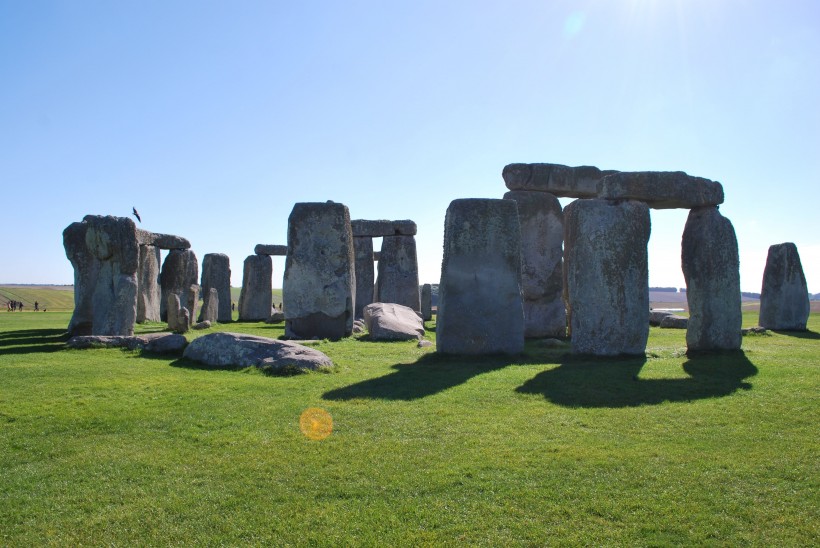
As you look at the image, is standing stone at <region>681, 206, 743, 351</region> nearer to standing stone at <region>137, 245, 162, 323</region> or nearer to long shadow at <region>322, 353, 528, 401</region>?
long shadow at <region>322, 353, 528, 401</region>

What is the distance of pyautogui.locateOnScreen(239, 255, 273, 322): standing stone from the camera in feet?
81.3

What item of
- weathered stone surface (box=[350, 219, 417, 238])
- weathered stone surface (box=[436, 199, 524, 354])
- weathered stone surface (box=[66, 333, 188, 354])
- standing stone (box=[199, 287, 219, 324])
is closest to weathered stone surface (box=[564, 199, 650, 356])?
weathered stone surface (box=[436, 199, 524, 354])

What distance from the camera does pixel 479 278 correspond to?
1100 cm

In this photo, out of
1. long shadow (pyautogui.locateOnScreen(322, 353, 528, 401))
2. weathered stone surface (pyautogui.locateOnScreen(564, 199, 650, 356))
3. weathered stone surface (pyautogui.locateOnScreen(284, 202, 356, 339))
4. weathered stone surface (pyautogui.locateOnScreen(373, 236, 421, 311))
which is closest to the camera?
long shadow (pyautogui.locateOnScreen(322, 353, 528, 401))

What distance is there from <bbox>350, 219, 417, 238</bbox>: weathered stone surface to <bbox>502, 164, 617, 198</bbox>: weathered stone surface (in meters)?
7.96

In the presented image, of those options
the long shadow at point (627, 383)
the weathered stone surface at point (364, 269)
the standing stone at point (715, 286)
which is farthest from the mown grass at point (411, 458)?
the weathered stone surface at point (364, 269)

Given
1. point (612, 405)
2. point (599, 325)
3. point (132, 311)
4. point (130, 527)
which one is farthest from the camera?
point (132, 311)

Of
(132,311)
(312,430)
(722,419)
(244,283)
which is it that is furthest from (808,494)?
(244,283)

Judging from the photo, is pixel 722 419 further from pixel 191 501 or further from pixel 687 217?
pixel 687 217

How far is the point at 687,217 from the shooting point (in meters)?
12.0

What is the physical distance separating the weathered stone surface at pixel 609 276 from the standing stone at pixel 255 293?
1616 cm

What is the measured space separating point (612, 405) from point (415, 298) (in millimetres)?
16075

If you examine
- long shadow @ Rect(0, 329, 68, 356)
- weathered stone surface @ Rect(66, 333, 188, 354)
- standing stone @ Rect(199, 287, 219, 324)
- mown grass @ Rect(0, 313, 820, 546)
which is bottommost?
mown grass @ Rect(0, 313, 820, 546)

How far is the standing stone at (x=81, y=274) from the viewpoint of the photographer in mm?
14742
